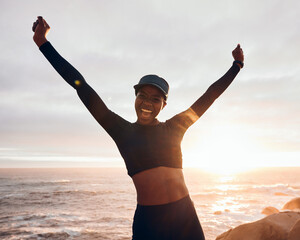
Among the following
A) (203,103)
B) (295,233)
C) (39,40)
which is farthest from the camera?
(295,233)

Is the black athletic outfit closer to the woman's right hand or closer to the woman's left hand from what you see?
the woman's right hand

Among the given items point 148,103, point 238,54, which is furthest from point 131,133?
point 238,54

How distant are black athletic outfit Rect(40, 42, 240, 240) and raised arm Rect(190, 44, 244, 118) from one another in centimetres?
54

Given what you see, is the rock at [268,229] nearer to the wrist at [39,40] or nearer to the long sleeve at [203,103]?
the long sleeve at [203,103]

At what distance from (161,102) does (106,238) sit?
1585 cm

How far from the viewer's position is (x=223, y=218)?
22250 mm

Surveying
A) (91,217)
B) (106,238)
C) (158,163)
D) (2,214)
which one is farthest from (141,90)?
(2,214)

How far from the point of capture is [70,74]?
212 cm

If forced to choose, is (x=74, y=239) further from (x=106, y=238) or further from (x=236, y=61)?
(x=236, y=61)

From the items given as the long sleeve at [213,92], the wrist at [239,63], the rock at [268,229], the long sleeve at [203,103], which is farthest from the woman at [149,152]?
the rock at [268,229]

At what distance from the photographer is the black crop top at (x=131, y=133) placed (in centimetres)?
205

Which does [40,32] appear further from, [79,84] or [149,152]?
[149,152]

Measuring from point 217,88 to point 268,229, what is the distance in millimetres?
6940

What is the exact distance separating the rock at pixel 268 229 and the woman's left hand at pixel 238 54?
659 cm
